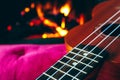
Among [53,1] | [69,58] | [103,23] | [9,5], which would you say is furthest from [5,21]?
[69,58]

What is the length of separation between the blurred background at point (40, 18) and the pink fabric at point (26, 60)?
1.06ft

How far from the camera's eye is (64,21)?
1545 millimetres

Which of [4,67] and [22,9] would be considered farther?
[22,9]

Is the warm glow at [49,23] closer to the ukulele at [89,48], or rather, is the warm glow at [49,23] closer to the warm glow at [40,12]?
the warm glow at [40,12]

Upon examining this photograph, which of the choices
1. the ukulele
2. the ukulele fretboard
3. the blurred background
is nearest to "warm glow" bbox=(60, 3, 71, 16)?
the blurred background

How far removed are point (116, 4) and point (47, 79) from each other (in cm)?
64

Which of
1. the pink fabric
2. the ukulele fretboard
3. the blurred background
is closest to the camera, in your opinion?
the ukulele fretboard

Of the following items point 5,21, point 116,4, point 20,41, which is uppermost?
point 116,4

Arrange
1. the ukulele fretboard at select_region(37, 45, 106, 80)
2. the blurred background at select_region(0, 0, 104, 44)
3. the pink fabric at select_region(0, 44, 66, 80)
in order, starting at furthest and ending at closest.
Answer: the blurred background at select_region(0, 0, 104, 44)
the pink fabric at select_region(0, 44, 66, 80)
the ukulele fretboard at select_region(37, 45, 106, 80)

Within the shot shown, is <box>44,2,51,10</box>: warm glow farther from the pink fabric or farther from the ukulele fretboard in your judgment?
the ukulele fretboard

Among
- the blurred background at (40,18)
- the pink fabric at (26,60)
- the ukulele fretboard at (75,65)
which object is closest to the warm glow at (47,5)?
the blurred background at (40,18)

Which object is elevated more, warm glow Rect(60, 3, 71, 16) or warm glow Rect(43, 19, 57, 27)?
warm glow Rect(60, 3, 71, 16)

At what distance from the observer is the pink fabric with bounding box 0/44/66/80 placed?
0.97m

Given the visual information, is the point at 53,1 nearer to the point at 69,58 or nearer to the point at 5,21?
the point at 5,21
